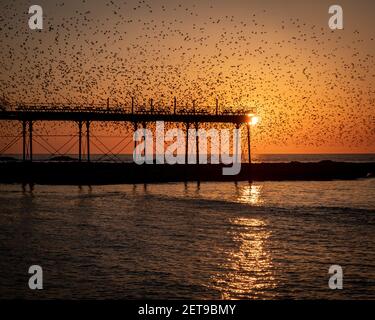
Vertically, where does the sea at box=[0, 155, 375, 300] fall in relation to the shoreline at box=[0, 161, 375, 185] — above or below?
above

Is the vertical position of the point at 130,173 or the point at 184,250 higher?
the point at 184,250

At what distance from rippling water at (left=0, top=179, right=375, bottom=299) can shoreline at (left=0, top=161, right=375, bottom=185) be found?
67.0ft

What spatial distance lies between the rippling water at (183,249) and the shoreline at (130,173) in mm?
20413

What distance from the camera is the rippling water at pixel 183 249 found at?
49.9 ft

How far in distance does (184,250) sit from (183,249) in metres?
0.24

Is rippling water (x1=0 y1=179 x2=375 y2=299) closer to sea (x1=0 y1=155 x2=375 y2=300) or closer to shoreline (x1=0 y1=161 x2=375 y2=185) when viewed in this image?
sea (x1=0 y1=155 x2=375 y2=300)

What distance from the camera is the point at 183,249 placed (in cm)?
2114

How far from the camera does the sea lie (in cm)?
1512

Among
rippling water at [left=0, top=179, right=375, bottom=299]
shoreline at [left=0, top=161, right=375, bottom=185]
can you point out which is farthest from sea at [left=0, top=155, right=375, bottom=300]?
shoreline at [left=0, top=161, right=375, bottom=185]

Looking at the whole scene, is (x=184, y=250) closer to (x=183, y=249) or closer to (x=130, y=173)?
(x=183, y=249)

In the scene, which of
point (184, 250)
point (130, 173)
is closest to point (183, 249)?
point (184, 250)

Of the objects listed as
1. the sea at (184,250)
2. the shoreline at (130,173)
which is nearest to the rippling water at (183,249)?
the sea at (184,250)
